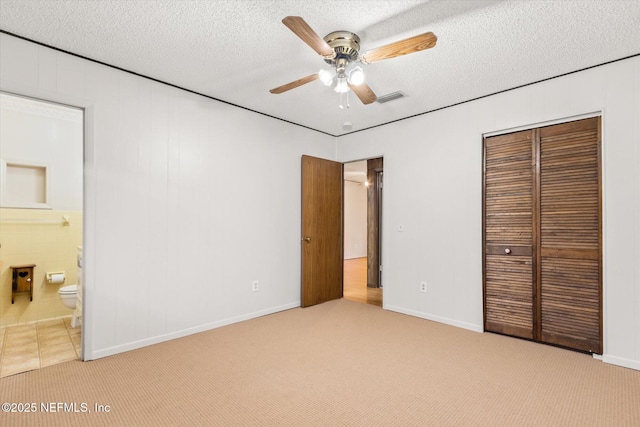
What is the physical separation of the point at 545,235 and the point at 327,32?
266 cm

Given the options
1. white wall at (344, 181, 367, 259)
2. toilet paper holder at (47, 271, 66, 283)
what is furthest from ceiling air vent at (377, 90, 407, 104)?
white wall at (344, 181, 367, 259)

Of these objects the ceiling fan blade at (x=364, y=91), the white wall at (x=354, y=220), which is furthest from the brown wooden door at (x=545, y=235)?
the white wall at (x=354, y=220)

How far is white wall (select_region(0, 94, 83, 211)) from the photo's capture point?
11.8 feet

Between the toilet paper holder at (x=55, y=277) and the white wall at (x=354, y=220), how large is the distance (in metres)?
7.14

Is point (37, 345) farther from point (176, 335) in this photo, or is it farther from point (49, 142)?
point (49, 142)

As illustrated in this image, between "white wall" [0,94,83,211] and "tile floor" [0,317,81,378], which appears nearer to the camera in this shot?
"tile floor" [0,317,81,378]

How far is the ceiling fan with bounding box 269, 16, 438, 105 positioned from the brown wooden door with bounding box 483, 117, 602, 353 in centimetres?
175

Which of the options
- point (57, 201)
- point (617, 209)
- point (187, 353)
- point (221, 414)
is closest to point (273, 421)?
point (221, 414)

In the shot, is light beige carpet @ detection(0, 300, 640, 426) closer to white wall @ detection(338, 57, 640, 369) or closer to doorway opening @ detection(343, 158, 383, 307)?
white wall @ detection(338, 57, 640, 369)

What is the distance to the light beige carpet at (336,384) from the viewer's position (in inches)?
75.4

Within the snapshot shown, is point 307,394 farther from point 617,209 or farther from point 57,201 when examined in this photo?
point 57,201

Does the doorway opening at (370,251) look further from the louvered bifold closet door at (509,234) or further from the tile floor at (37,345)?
the tile floor at (37,345)

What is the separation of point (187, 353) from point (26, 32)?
271cm

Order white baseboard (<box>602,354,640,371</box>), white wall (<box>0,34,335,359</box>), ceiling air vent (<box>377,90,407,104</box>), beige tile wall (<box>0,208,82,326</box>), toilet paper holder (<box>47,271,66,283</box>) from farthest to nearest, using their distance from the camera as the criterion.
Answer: toilet paper holder (<box>47,271,66,283</box>), beige tile wall (<box>0,208,82,326</box>), ceiling air vent (<box>377,90,407,104</box>), white wall (<box>0,34,335,359</box>), white baseboard (<box>602,354,640,371</box>)
